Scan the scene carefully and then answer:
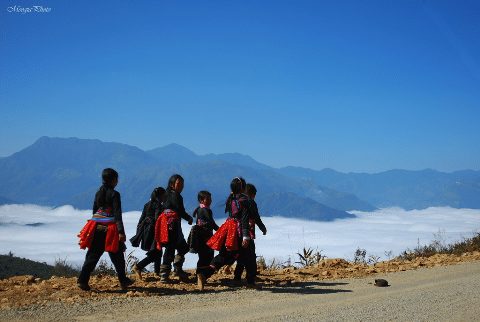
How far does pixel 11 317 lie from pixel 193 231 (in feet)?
10.8

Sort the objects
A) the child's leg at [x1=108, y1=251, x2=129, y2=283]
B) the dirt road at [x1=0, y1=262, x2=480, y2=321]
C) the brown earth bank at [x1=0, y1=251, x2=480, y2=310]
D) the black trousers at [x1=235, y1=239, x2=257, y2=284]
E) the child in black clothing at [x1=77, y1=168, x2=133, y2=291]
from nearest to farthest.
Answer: the dirt road at [x1=0, y1=262, x2=480, y2=321], the brown earth bank at [x1=0, y1=251, x2=480, y2=310], the child in black clothing at [x1=77, y1=168, x2=133, y2=291], the child's leg at [x1=108, y1=251, x2=129, y2=283], the black trousers at [x1=235, y1=239, x2=257, y2=284]

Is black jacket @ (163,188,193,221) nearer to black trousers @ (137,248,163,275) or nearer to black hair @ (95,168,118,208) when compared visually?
black trousers @ (137,248,163,275)

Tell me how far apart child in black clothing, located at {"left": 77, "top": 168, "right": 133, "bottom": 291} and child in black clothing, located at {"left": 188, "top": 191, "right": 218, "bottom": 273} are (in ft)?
4.65

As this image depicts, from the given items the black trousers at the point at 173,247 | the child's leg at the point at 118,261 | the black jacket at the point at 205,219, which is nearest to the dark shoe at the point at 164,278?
the black trousers at the point at 173,247

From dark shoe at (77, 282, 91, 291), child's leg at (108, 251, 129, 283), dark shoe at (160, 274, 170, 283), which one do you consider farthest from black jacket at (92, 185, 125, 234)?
dark shoe at (160, 274, 170, 283)

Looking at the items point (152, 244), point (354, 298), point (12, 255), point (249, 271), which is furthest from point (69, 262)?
point (354, 298)

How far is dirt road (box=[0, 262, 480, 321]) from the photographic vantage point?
259 inches

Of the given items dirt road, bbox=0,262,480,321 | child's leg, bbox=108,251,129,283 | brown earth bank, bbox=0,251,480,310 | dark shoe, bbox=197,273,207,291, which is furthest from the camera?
dark shoe, bbox=197,273,207,291

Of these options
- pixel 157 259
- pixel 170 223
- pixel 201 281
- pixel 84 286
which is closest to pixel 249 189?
pixel 170 223

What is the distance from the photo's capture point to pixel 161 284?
29.1 ft

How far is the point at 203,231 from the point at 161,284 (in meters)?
1.16

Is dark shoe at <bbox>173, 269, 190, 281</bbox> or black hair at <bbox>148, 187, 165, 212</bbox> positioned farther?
black hair at <bbox>148, 187, 165, 212</bbox>

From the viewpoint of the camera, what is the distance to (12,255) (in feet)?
61.4

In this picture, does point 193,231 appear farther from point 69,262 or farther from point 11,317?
point 69,262
